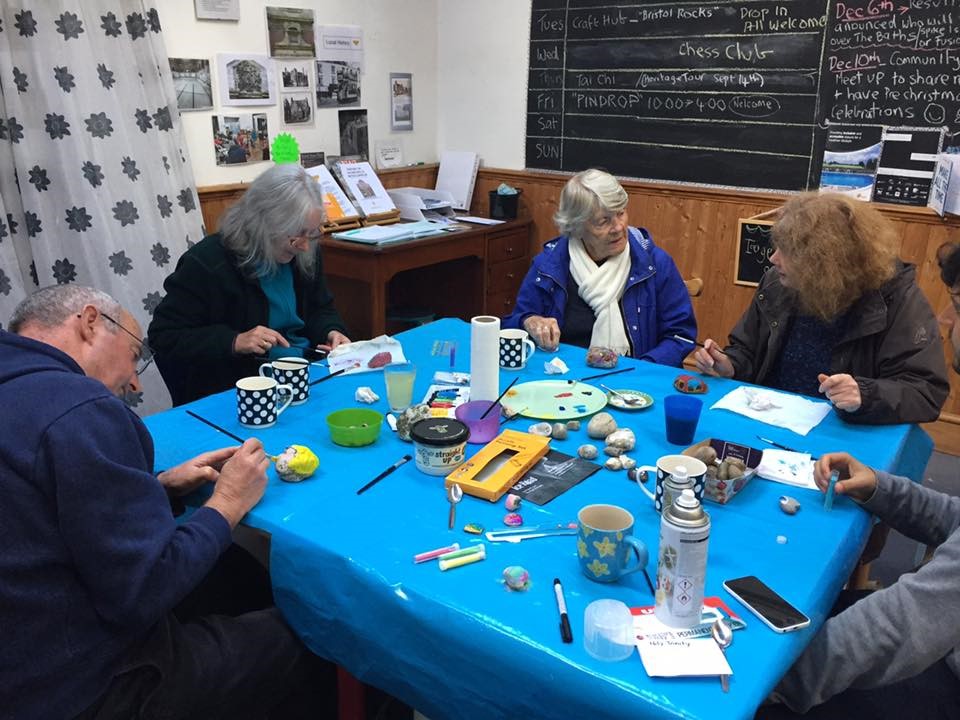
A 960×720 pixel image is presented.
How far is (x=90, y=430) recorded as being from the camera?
1121mm

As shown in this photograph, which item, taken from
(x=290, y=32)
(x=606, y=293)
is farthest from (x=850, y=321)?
(x=290, y=32)

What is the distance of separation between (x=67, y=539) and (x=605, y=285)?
5.92 feet

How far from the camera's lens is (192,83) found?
334 centimetres

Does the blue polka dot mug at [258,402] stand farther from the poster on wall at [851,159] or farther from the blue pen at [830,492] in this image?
the poster on wall at [851,159]

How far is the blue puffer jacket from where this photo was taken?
252 centimetres

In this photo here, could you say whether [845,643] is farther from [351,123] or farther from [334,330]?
[351,123]

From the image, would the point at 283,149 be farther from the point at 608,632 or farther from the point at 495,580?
the point at 608,632

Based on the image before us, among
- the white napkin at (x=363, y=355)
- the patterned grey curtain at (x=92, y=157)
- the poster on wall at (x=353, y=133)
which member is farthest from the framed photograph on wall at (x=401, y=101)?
the white napkin at (x=363, y=355)

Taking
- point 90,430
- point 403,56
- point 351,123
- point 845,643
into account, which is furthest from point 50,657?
point 403,56

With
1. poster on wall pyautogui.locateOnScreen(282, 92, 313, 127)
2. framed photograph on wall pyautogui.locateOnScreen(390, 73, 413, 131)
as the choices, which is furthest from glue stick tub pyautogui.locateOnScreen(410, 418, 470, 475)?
framed photograph on wall pyautogui.locateOnScreen(390, 73, 413, 131)

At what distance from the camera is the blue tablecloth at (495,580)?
1.02 metres

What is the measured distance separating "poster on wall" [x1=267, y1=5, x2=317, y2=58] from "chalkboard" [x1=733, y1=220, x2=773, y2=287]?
7.45ft

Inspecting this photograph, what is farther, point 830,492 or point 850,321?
point 850,321

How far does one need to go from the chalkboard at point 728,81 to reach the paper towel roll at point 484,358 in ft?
8.18
